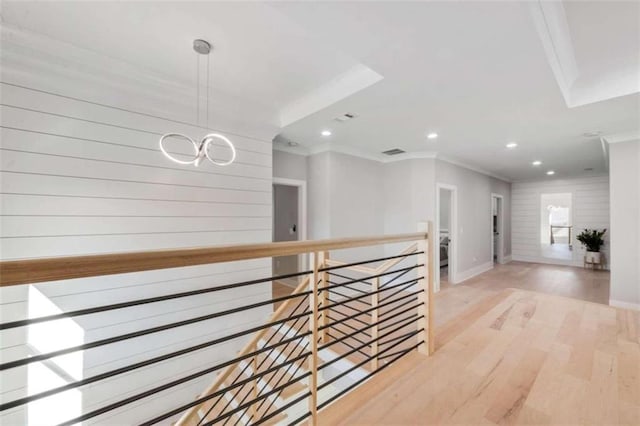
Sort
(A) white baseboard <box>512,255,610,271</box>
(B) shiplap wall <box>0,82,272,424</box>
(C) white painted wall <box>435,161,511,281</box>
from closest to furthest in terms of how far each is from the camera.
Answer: (B) shiplap wall <box>0,82,272,424</box> → (C) white painted wall <box>435,161,511,281</box> → (A) white baseboard <box>512,255,610,271</box>

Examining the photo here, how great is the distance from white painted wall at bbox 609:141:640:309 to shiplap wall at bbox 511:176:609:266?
4112mm

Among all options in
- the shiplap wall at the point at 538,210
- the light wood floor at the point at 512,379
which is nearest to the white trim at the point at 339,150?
the light wood floor at the point at 512,379

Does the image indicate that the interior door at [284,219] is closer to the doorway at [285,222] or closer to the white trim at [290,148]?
the doorway at [285,222]

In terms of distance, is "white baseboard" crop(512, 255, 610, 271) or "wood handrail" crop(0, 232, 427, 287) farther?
"white baseboard" crop(512, 255, 610, 271)

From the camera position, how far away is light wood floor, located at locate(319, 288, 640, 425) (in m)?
1.43

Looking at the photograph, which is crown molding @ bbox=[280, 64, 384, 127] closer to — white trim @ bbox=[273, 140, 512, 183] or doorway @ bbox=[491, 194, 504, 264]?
white trim @ bbox=[273, 140, 512, 183]

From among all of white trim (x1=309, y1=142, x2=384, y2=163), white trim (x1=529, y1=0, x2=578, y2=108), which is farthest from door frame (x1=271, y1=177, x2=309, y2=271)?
white trim (x1=529, y1=0, x2=578, y2=108)

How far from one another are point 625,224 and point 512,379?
12.3 ft

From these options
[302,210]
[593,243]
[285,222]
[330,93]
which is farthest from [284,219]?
[593,243]

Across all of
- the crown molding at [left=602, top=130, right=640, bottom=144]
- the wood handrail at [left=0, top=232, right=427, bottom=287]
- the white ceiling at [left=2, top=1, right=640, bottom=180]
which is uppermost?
the white ceiling at [left=2, top=1, right=640, bottom=180]

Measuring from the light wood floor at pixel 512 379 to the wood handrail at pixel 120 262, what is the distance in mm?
1040

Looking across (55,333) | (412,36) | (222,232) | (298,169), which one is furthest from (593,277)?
(55,333)

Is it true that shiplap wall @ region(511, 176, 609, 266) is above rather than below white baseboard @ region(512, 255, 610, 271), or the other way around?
above

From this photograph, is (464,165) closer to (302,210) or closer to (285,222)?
(302,210)
